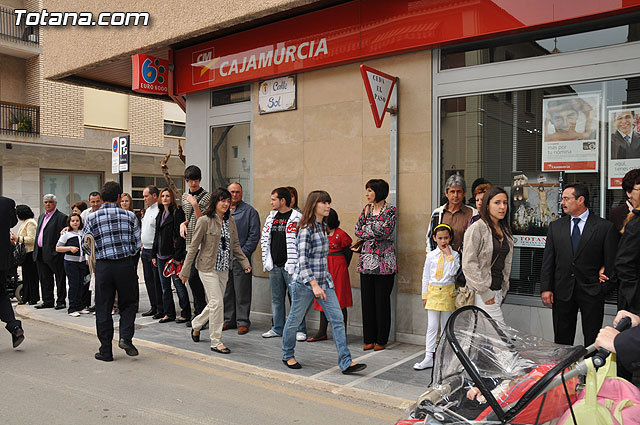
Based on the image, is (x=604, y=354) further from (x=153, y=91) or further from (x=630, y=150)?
(x=153, y=91)

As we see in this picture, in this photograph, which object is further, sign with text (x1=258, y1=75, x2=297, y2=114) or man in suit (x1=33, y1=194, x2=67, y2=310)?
man in suit (x1=33, y1=194, x2=67, y2=310)

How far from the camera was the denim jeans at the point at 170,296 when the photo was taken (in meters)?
8.49

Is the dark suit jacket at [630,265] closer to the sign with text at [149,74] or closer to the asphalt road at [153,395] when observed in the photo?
the asphalt road at [153,395]

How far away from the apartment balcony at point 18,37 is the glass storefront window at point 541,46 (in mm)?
21430

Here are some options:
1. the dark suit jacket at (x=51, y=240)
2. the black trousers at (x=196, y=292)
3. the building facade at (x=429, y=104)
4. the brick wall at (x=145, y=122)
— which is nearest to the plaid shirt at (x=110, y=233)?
the black trousers at (x=196, y=292)

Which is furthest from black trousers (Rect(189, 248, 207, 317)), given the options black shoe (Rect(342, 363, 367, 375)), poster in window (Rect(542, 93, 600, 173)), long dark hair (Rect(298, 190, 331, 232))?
poster in window (Rect(542, 93, 600, 173))

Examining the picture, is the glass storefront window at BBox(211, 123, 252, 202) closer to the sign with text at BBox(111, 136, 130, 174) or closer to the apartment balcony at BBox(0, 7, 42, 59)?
the sign with text at BBox(111, 136, 130, 174)

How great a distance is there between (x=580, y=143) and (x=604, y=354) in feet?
13.5

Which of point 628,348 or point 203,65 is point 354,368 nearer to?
point 628,348

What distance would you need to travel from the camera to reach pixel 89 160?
80.3 feet

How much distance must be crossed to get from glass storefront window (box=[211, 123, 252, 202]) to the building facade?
1.4 inches

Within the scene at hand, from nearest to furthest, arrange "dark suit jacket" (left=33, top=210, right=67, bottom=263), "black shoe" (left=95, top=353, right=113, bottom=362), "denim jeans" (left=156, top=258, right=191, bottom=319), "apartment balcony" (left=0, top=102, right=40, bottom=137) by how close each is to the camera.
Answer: "black shoe" (left=95, top=353, right=113, bottom=362) → "denim jeans" (left=156, top=258, right=191, bottom=319) → "dark suit jacket" (left=33, top=210, right=67, bottom=263) → "apartment balcony" (left=0, top=102, right=40, bottom=137)

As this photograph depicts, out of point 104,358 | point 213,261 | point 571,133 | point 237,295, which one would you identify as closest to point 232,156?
point 237,295

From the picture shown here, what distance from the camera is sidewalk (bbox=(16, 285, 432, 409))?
5.38m
